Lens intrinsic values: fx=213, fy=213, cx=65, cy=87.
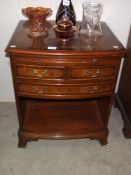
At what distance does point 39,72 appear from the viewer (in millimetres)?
1261

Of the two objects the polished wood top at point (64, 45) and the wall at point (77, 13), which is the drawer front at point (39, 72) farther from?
the wall at point (77, 13)

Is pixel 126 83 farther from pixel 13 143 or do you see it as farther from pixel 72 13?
pixel 13 143

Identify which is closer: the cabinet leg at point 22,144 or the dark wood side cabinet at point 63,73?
the dark wood side cabinet at point 63,73

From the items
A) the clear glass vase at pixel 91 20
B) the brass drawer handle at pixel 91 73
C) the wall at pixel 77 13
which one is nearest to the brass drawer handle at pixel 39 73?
the brass drawer handle at pixel 91 73

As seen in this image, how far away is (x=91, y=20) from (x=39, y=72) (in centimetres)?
55

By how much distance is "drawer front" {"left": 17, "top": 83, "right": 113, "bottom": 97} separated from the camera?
4.33 ft

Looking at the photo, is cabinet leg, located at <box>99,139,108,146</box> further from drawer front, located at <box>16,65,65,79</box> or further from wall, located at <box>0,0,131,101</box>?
wall, located at <box>0,0,131,101</box>

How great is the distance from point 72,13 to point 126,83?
713 mm

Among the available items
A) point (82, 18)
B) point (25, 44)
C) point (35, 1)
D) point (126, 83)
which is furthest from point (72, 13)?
point (126, 83)

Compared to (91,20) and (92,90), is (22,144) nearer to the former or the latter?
(92,90)

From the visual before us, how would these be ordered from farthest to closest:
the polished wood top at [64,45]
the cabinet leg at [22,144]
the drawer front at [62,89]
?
the cabinet leg at [22,144]
the drawer front at [62,89]
the polished wood top at [64,45]

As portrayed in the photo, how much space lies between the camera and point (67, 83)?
1.30 meters

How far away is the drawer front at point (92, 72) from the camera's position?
1.27 m

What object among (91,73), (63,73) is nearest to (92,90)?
(91,73)
